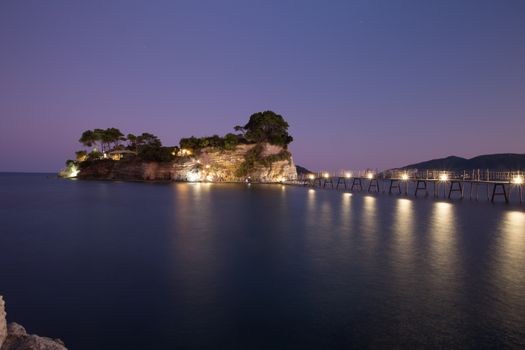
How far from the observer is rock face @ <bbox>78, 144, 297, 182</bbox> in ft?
293

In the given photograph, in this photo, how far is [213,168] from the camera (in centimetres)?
9169

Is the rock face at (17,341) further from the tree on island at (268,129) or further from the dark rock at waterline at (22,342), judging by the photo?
the tree on island at (268,129)

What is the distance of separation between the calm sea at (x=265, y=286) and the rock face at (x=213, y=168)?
65.0 meters

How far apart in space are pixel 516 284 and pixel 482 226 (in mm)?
16019

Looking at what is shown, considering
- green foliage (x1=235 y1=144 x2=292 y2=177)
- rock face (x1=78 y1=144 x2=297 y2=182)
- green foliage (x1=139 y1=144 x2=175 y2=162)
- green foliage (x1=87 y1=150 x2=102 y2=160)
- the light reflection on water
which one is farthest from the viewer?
green foliage (x1=87 y1=150 x2=102 y2=160)

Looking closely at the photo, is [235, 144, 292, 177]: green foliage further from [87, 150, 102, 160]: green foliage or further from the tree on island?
[87, 150, 102, 160]: green foliage

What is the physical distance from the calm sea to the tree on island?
6734cm

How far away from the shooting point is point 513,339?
8266 millimetres

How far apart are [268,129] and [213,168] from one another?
19839 mm

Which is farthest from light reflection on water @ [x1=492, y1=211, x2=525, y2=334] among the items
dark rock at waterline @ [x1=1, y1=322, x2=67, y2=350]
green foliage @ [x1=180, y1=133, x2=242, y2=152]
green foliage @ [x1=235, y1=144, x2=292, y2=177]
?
green foliage @ [x1=180, y1=133, x2=242, y2=152]

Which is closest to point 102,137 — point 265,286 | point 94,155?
point 94,155

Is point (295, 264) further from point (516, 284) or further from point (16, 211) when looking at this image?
point (16, 211)

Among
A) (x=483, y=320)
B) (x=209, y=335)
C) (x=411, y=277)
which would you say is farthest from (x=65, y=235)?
(x=483, y=320)

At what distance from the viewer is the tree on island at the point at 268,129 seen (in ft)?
295
